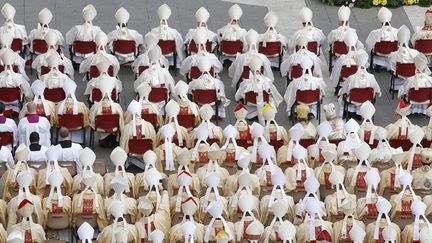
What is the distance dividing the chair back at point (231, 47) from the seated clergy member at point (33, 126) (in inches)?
218

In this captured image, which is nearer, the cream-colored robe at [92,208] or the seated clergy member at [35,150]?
the cream-colored robe at [92,208]

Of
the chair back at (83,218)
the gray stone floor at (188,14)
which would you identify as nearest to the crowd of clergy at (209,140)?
the chair back at (83,218)

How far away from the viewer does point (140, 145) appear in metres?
34.3

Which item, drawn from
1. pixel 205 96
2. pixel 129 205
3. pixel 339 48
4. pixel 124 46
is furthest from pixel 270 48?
pixel 129 205

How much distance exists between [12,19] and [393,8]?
9842 millimetres

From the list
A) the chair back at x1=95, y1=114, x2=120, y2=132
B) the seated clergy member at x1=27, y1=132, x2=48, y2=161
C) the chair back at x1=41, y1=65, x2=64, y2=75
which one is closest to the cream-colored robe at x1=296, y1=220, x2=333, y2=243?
the seated clergy member at x1=27, y1=132, x2=48, y2=161

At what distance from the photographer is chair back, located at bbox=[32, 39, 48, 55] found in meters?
38.2

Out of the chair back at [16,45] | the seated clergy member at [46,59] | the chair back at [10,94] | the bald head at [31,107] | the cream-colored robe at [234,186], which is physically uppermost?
the chair back at [16,45]

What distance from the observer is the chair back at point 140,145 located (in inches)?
1348

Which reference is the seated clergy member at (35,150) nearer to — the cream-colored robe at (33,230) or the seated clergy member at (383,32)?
the cream-colored robe at (33,230)

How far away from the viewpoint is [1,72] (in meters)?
36.5

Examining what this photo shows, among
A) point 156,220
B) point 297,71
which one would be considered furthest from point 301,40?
point 156,220

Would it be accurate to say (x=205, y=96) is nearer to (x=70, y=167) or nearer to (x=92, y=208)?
(x=70, y=167)

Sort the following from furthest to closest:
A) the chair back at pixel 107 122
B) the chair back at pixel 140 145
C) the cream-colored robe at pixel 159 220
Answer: the chair back at pixel 107 122 → the chair back at pixel 140 145 → the cream-colored robe at pixel 159 220
